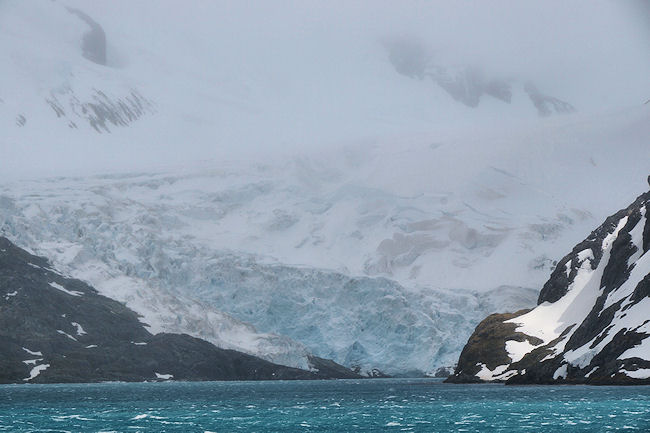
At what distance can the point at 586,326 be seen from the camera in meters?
145

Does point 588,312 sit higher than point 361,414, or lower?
higher

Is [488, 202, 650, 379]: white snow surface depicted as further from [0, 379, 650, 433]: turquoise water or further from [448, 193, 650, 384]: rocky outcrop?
[0, 379, 650, 433]: turquoise water

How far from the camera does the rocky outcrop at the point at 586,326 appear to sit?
125m

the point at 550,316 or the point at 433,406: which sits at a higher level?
the point at 550,316

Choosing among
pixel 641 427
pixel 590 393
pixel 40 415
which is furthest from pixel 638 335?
pixel 40 415

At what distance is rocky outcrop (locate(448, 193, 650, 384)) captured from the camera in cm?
12494

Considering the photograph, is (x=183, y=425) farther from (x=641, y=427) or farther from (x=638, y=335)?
(x=638, y=335)

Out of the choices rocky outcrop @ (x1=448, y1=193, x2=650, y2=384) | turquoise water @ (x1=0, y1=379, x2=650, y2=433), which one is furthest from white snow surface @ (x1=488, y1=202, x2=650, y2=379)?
turquoise water @ (x1=0, y1=379, x2=650, y2=433)

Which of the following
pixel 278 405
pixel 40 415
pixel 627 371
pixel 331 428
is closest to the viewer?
pixel 331 428

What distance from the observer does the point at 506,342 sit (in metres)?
174

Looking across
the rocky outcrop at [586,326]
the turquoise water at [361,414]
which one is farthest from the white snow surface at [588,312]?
the turquoise water at [361,414]

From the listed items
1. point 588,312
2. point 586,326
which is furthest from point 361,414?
point 588,312

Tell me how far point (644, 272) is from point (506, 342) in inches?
1602

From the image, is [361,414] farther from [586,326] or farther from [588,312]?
[588,312]
